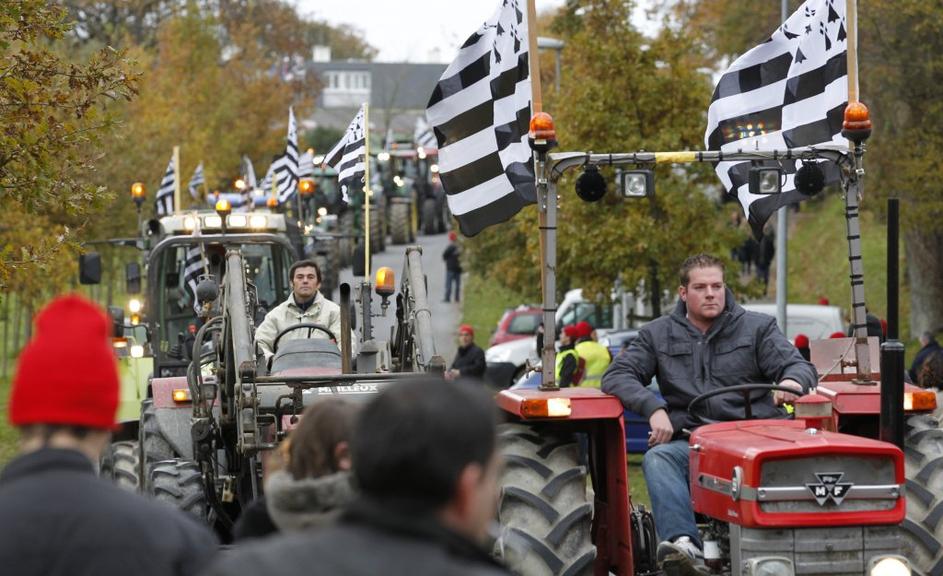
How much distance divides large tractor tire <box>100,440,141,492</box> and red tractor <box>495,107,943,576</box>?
13.1ft

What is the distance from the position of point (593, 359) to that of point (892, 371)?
11.3 metres

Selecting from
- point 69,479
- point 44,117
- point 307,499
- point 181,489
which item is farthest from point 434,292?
point 69,479

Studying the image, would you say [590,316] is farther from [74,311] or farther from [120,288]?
[74,311]

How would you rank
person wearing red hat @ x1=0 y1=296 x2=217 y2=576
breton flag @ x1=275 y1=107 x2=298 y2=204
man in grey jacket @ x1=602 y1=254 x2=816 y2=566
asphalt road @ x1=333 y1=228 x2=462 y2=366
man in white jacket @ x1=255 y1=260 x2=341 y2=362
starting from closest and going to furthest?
person wearing red hat @ x1=0 y1=296 x2=217 y2=576 < man in grey jacket @ x1=602 y1=254 x2=816 y2=566 < man in white jacket @ x1=255 y1=260 x2=341 y2=362 < breton flag @ x1=275 y1=107 x2=298 y2=204 < asphalt road @ x1=333 y1=228 x2=462 y2=366

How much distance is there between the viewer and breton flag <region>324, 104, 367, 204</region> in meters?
12.9

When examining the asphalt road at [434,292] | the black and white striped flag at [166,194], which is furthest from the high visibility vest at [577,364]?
the asphalt road at [434,292]

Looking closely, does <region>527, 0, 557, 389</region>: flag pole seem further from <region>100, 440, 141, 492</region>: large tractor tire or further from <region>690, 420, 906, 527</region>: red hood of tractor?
<region>100, 440, 141, 492</region>: large tractor tire

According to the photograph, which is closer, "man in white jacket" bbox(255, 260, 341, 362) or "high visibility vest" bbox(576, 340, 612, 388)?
"man in white jacket" bbox(255, 260, 341, 362)

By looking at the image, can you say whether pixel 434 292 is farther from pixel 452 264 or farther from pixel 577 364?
pixel 577 364

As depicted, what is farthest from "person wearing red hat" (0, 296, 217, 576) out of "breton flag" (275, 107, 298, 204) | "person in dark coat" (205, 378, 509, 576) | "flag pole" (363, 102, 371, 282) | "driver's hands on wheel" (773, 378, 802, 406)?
"breton flag" (275, 107, 298, 204)

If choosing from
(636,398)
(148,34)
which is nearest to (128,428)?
(636,398)

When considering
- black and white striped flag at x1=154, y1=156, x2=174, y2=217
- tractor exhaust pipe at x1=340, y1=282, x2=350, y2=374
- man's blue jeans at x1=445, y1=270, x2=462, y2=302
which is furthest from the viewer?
man's blue jeans at x1=445, y1=270, x2=462, y2=302

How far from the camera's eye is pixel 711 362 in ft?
27.7

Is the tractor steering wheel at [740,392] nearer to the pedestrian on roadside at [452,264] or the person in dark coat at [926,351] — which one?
the person in dark coat at [926,351]
